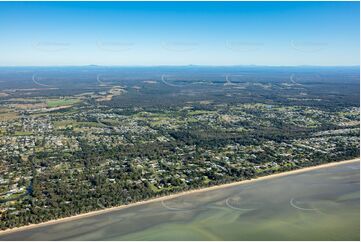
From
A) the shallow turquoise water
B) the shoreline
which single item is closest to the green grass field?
the shoreline

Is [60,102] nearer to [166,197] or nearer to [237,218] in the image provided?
[166,197]

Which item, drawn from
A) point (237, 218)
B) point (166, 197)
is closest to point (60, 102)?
point (166, 197)

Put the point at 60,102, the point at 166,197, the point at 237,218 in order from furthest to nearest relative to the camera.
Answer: the point at 60,102, the point at 166,197, the point at 237,218

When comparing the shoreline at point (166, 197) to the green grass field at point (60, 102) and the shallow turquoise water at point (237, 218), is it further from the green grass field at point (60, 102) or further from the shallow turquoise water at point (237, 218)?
the green grass field at point (60, 102)

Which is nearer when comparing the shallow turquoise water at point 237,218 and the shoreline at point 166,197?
the shallow turquoise water at point 237,218

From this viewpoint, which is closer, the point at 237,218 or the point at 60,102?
the point at 237,218

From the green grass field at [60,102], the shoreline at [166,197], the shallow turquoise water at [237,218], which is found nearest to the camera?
the shallow turquoise water at [237,218]

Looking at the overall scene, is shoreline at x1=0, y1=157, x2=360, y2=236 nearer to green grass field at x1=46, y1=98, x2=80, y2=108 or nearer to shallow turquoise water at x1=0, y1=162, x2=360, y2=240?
shallow turquoise water at x1=0, y1=162, x2=360, y2=240

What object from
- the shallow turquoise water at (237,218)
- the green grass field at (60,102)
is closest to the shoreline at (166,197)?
the shallow turquoise water at (237,218)
